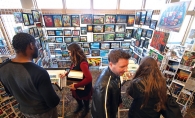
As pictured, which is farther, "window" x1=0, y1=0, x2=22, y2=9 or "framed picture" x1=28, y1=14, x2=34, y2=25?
"window" x1=0, y1=0, x2=22, y2=9

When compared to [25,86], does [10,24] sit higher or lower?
higher

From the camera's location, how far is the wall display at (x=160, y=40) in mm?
1761

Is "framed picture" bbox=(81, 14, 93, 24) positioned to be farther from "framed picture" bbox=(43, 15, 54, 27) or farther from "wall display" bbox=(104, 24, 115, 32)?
"framed picture" bbox=(43, 15, 54, 27)

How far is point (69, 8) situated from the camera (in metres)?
3.38

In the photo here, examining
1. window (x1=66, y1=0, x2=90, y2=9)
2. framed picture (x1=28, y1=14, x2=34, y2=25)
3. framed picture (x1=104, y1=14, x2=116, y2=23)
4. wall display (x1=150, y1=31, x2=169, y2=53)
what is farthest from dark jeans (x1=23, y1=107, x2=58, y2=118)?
window (x1=66, y1=0, x2=90, y2=9)

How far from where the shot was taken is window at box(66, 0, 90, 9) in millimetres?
3398

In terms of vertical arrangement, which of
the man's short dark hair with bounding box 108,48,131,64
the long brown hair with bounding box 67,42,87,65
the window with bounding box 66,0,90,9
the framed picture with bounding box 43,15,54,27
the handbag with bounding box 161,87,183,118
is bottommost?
the handbag with bounding box 161,87,183,118

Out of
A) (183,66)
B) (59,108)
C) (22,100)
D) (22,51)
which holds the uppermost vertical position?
→ (22,51)

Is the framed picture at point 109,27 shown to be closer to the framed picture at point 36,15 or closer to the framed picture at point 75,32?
the framed picture at point 75,32

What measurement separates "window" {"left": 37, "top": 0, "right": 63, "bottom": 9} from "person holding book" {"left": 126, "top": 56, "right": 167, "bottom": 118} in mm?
3430

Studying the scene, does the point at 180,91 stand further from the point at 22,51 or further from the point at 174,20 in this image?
the point at 22,51

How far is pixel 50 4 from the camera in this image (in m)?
3.40

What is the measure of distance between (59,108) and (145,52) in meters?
2.48

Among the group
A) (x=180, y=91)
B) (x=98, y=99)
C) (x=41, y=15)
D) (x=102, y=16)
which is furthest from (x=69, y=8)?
(x=180, y=91)
